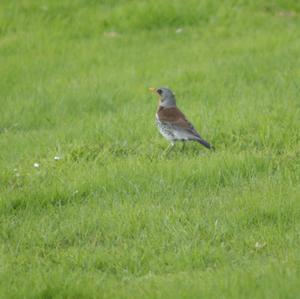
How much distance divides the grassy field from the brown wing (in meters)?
0.33

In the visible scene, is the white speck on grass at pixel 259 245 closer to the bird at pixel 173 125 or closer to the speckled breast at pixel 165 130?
the bird at pixel 173 125

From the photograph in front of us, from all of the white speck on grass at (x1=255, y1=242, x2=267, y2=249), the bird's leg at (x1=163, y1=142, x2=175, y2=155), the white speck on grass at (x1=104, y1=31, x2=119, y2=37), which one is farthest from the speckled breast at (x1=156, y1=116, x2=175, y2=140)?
the white speck on grass at (x1=104, y1=31, x2=119, y2=37)

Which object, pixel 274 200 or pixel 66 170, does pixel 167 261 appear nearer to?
pixel 274 200

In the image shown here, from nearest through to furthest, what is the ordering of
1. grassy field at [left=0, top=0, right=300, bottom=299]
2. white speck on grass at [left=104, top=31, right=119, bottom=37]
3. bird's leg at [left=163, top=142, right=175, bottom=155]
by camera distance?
1. grassy field at [left=0, top=0, right=300, bottom=299]
2. bird's leg at [left=163, top=142, right=175, bottom=155]
3. white speck on grass at [left=104, top=31, right=119, bottom=37]

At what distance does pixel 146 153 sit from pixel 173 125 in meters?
0.46

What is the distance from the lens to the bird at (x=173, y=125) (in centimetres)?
1006

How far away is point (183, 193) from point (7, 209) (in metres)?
1.78

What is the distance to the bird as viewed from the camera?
10.1 metres

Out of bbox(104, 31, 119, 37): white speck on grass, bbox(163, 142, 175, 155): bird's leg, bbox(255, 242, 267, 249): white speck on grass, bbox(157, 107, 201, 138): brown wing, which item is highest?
bbox(104, 31, 119, 37): white speck on grass

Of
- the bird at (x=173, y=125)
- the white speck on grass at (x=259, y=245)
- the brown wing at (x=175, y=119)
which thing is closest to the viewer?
the white speck on grass at (x=259, y=245)

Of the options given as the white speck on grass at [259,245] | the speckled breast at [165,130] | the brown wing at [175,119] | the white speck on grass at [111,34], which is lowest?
the white speck on grass at [259,245]

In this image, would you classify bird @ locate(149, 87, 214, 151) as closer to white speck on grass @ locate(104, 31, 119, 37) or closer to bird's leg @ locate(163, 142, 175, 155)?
bird's leg @ locate(163, 142, 175, 155)

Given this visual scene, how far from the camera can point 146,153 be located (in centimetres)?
1031

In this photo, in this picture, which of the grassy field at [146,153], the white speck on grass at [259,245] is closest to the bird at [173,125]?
the grassy field at [146,153]
